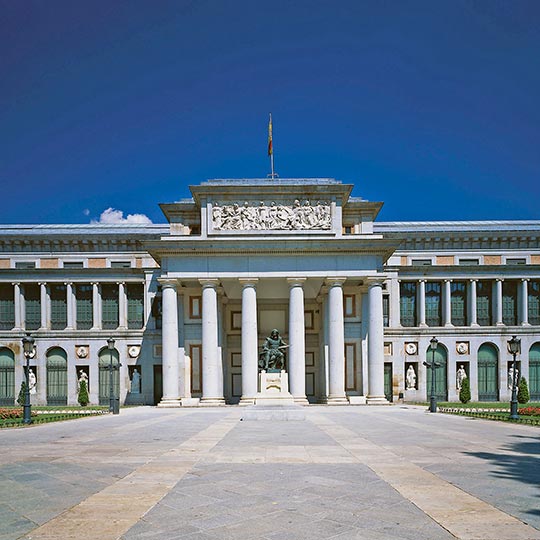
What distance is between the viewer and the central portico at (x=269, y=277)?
49.3 meters

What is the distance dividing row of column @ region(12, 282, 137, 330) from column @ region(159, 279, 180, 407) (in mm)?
13664

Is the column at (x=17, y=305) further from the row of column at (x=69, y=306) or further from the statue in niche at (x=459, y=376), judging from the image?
the statue in niche at (x=459, y=376)

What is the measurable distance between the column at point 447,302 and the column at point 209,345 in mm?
26831

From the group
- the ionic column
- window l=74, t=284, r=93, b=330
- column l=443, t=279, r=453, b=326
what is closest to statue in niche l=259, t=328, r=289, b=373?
the ionic column

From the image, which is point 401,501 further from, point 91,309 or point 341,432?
point 91,309

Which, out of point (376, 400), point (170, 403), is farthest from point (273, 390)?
point (376, 400)

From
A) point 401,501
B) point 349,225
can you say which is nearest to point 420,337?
point 349,225

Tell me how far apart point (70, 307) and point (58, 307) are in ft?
5.97

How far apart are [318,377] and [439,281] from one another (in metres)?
17.1

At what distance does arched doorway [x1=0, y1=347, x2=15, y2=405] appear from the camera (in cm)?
6216

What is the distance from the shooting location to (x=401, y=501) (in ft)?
34.7

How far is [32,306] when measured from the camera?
62.8 meters

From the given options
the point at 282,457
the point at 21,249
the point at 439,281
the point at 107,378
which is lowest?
the point at 107,378

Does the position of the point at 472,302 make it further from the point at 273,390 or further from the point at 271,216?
the point at 273,390
